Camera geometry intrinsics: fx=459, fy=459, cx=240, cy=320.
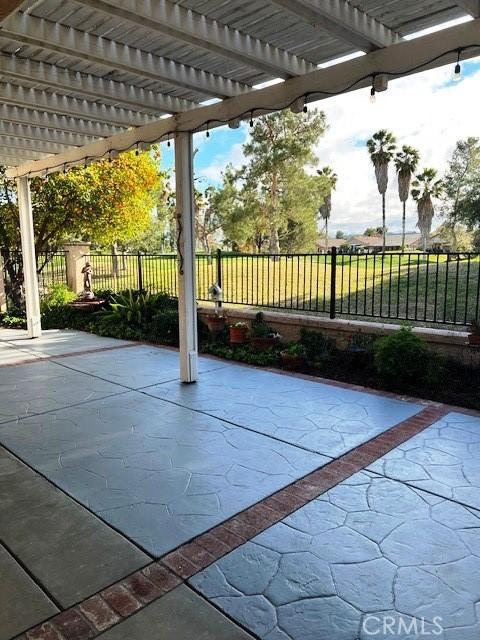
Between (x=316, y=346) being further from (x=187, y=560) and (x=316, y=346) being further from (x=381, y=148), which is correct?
(x=381, y=148)

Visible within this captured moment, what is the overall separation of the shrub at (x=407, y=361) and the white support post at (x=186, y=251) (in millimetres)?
2065

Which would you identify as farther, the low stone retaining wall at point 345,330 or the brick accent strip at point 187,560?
the low stone retaining wall at point 345,330

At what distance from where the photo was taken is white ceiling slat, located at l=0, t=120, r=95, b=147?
542 centimetres

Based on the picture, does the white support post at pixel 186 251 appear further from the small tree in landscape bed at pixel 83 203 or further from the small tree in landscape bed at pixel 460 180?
the small tree in landscape bed at pixel 460 180

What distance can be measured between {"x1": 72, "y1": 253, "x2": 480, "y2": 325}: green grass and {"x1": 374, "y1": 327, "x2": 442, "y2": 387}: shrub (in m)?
1.22

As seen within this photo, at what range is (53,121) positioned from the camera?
16.9ft

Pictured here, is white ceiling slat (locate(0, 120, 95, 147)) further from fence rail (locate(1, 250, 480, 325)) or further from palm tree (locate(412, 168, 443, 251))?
palm tree (locate(412, 168, 443, 251))

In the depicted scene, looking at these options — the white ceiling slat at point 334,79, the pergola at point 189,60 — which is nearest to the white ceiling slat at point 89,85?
the pergola at point 189,60

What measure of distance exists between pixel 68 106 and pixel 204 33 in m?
2.16

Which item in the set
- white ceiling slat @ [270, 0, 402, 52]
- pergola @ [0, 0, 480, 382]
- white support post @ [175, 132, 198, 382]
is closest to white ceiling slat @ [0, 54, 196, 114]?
pergola @ [0, 0, 480, 382]

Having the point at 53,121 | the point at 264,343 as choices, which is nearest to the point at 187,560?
the point at 264,343

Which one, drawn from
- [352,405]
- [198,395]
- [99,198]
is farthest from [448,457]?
[99,198]

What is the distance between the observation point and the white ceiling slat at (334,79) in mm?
2992

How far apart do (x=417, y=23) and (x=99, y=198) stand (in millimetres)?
7476
